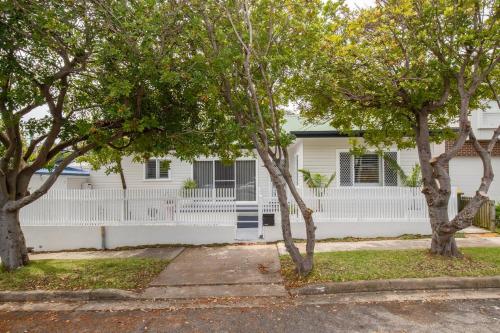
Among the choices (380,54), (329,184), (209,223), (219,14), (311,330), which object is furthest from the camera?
(329,184)

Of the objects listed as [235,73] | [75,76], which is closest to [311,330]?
[235,73]

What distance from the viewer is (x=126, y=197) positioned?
35.2 ft

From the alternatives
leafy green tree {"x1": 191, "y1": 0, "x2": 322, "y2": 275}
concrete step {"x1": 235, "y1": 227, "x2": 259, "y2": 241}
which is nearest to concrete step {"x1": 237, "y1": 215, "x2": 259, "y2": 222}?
concrete step {"x1": 235, "y1": 227, "x2": 259, "y2": 241}

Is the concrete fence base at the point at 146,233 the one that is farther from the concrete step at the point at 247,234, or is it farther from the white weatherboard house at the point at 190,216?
the concrete step at the point at 247,234

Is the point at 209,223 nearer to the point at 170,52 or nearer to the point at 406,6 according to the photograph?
the point at 170,52

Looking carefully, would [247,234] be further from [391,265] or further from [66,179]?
[66,179]

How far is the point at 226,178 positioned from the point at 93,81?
26.3 feet

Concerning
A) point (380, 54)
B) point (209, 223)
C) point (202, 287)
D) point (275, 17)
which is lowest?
point (202, 287)

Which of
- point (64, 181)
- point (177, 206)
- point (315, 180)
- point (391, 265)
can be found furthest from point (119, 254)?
point (391, 265)

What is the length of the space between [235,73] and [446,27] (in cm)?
426

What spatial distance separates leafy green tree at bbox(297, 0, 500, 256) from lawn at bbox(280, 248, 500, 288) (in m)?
0.53

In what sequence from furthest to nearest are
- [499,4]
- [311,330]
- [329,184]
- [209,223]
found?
[329,184], [209,223], [499,4], [311,330]

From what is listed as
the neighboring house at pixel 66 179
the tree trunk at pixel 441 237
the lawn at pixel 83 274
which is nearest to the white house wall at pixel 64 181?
the neighboring house at pixel 66 179

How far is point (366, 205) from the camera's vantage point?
1077cm
